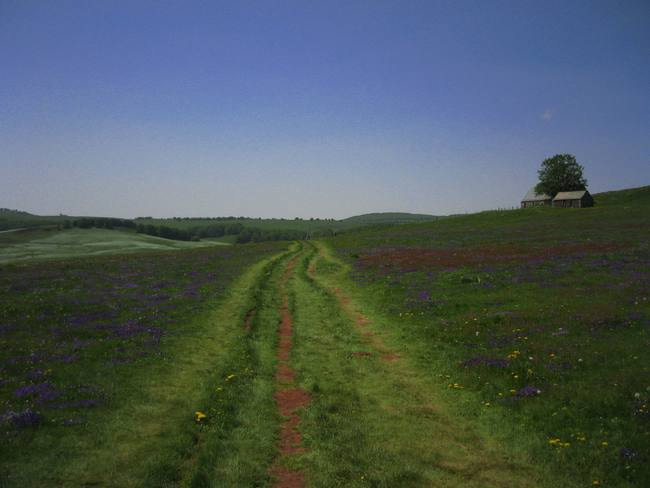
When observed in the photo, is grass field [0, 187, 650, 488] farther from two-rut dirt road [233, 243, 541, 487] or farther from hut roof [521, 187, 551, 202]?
hut roof [521, 187, 551, 202]

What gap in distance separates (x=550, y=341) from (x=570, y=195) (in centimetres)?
11652

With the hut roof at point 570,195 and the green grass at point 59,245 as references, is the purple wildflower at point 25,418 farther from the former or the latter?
the hut roof at point 570,195

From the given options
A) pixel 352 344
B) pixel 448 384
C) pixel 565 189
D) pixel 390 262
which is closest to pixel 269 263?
pixel 390 262

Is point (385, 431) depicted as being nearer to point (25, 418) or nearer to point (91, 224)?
point (25, 418)

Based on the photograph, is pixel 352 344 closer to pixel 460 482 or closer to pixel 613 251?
pixel 460 482

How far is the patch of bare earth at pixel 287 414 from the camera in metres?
10.0

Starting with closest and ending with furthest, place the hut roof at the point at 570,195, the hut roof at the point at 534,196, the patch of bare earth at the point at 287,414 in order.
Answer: the patch of bare earth at the point at 287,414 < the hut roof at the point at 570,195 < the hut roof at the point at 534,196

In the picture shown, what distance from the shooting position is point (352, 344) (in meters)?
20.5

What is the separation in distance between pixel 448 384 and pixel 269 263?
38993 millimetres

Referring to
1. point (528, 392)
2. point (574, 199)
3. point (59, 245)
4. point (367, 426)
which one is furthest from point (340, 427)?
point (574, 199)

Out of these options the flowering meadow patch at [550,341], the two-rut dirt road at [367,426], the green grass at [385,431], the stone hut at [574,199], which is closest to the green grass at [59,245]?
the flowering meadow patch at [550,341]

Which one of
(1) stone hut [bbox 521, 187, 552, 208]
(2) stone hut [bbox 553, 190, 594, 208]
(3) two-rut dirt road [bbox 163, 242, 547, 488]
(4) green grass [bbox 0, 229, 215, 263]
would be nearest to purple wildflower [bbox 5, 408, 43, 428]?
(3) two-rut dirt road [bbox 163, 242, 547, 488]

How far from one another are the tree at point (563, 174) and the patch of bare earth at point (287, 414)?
420 ft

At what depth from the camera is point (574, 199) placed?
112m
